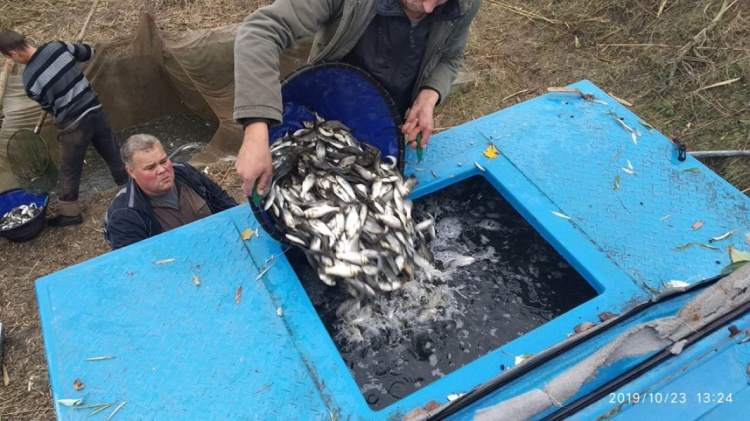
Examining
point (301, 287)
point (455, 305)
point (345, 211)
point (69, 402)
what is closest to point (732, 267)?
point (455, 305)

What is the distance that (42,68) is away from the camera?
4746 mm

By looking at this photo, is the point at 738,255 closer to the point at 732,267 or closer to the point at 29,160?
the point at 732,267

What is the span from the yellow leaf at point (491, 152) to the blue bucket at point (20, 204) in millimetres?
4460

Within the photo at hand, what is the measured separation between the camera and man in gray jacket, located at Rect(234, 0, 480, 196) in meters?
2.20

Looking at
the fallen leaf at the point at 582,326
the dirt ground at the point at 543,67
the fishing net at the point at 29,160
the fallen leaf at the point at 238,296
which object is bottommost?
the fishing net at the point at 29,160

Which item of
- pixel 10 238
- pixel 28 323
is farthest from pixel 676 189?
pixel 10 238

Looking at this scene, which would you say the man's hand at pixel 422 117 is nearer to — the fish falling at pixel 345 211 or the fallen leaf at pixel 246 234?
the fish falling at pixel 345 211

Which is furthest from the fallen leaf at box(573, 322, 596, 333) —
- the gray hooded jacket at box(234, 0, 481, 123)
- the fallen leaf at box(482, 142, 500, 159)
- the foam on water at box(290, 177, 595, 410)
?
the gray hooded jacket at box(234, 0, 481, 123)

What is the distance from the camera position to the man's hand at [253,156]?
2.16 meters

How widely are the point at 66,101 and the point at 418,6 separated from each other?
4.07 m

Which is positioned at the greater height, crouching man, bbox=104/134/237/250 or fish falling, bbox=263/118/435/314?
fish falling, bbox=263/118/435/314

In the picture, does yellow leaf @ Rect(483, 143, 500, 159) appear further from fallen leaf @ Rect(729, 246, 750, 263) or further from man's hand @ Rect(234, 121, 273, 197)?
man's hand @ Rect(234, 121, 273, 197)

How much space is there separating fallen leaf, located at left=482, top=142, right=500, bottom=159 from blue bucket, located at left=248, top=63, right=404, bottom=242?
681 millimetres

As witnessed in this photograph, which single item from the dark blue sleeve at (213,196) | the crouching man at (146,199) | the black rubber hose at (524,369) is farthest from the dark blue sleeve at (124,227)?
the black rubber hose at (524,369)
